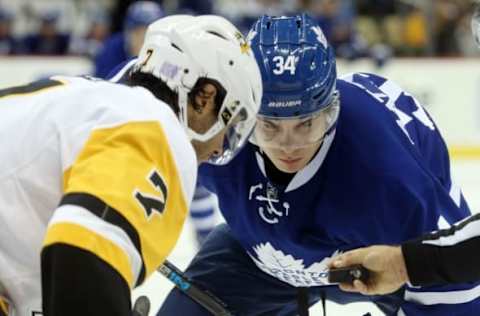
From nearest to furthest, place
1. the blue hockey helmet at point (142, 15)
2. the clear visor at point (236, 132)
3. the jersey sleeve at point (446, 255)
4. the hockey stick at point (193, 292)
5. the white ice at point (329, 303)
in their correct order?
the clear visor at point (236, 132) → the jersey sleeve at point (446, 255) → the hockey stick at point (193, 292) → the white ice at point (329, 303) → the blue hockey helmet at point (142, 15)

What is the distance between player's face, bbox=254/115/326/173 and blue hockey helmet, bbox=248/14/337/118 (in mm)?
24

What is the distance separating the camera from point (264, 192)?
2488mm

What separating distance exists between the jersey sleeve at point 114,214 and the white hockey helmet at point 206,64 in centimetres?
22

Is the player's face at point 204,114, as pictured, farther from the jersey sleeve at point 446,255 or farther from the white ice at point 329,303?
the white ice at point 329,303

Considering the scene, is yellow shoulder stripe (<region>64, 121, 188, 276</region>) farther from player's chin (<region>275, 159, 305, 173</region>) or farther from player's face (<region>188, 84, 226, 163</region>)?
player's chin (<region>275, 159, 305, 173</region>)

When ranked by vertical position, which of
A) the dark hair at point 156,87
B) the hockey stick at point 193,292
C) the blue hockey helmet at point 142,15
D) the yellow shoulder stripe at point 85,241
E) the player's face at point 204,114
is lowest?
the blue hockey helmet at point 142,15

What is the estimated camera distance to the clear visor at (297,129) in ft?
7.72

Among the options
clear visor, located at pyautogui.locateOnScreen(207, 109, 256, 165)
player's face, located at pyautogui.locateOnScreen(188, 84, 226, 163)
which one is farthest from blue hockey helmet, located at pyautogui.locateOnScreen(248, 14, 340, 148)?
player's face, located at pyautogui.locateOnScreen(188, 84, 226, 163)

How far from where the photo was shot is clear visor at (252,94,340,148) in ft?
7.72

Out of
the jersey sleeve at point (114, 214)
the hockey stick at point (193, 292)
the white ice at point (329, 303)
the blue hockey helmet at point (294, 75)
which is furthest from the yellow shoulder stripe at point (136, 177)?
the white ice at point (329, 303)

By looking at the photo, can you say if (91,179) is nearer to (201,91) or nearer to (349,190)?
(201,91)

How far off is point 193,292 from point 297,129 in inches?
20.9

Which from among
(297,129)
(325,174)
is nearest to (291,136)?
(297,129)

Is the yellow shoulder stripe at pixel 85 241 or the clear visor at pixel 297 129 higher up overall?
the yellow shoulder stripe at pixel 85 241
